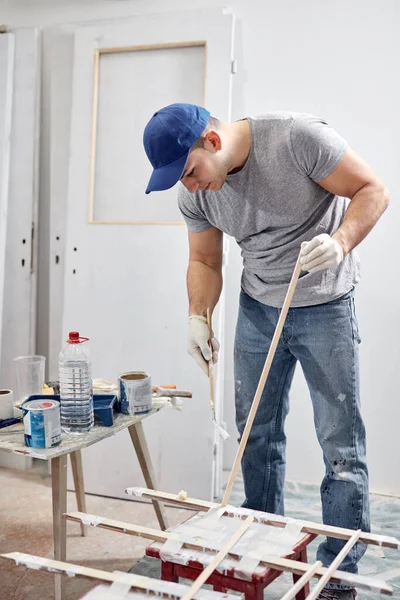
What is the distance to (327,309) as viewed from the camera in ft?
5.43

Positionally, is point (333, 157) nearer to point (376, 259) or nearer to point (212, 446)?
point (376, 259)

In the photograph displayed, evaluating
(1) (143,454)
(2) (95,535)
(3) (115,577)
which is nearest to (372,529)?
(1) (143,454)

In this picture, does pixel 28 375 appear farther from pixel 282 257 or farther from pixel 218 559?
pixel 218 559

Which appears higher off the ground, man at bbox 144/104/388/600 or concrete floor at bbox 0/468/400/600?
man at bbox 144/104/388/600

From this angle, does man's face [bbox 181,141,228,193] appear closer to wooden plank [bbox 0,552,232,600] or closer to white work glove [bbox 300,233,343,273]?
white work glove [bbox 300,233,343,273]

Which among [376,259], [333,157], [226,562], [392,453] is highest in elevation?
[333,157]

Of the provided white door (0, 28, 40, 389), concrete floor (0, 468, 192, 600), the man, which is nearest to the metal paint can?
Answer: the man

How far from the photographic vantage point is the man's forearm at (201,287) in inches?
73.2

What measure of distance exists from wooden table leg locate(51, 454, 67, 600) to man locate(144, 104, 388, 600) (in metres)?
0.50

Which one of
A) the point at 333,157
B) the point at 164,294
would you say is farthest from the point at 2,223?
the point at 333,157

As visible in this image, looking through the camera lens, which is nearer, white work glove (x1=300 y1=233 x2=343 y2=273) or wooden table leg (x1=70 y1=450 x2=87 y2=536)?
white work glove (x1=300 y1=233 x2=343 y2=273)

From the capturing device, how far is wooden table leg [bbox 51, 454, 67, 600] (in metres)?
1.70

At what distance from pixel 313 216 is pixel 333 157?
185mm

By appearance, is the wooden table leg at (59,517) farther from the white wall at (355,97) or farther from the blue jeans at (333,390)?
the white wall at (355,97)
